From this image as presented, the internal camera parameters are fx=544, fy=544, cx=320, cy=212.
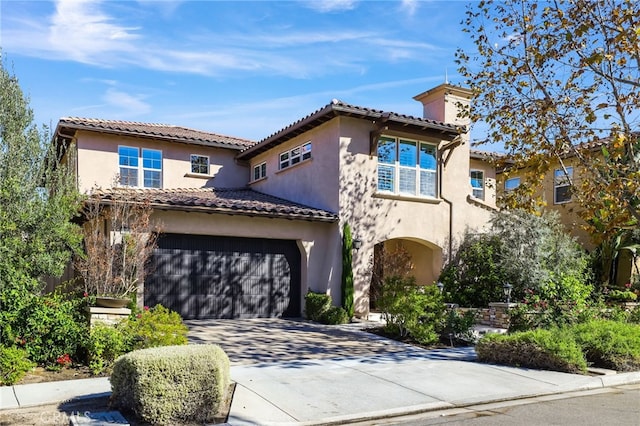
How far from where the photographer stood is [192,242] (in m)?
15.7

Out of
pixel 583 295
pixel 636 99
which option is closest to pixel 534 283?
pixel 583 295

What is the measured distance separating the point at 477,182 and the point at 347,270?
991cm

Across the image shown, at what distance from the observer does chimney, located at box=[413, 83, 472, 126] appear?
1922 cm

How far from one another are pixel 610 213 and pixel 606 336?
2521 mm

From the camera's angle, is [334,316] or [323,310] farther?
[323,310]

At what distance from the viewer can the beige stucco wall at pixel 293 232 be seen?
51.0ft

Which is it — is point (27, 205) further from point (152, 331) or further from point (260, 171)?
point (260, 171)

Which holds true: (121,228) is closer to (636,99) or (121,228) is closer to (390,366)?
(390,366)

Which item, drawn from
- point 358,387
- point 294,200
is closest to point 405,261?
point 294,200

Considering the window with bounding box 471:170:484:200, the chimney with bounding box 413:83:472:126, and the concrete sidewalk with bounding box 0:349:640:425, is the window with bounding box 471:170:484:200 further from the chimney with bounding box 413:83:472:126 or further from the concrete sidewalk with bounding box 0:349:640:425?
the concrete sidewalk with bounding box 0:349:640:425

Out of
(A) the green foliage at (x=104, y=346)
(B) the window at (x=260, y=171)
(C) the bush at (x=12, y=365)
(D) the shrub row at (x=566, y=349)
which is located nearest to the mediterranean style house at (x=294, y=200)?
(B) the window at (x=260, y=171)

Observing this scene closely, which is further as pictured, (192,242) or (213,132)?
(213,132)

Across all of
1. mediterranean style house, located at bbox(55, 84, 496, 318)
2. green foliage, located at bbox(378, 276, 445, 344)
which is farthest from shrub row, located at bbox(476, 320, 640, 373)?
mediterranean style house, located at bbox(55, 84, 496, 318)

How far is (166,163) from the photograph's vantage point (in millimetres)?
20609
